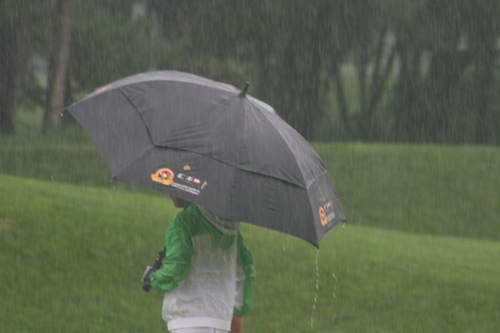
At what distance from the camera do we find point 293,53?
Result: 1178 inches

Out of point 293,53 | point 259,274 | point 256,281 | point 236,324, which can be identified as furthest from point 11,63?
point 236,324

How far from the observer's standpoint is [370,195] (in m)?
17.7

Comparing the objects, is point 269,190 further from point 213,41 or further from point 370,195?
point 213,41

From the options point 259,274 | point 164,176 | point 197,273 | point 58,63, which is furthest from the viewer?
point 58,63

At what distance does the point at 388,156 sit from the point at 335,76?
525 inches

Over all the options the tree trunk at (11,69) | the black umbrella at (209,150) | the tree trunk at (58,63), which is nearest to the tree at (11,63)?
the tree trunk at (11,69)

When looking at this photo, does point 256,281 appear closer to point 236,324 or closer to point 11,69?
point 236,324

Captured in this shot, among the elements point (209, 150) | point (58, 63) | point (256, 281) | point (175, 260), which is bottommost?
point (256, 281)

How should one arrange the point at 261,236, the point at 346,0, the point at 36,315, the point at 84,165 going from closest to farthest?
the point at 36,315 < the point at 261,236 < the point at 84,165 < the point at 346,0

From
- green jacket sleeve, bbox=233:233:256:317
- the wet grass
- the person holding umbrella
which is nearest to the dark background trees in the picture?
the wet grass

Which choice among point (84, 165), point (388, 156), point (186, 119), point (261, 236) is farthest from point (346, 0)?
point (186, 119)

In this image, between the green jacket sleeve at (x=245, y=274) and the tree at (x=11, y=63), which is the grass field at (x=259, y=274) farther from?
the tree at (x=11, y=63)

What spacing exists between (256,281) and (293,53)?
69.8ft

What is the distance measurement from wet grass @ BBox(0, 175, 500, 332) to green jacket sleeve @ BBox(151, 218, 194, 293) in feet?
13.7
